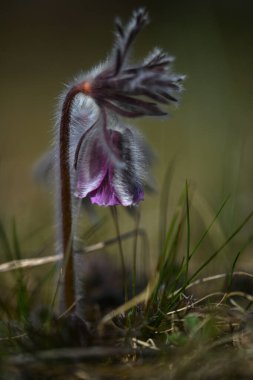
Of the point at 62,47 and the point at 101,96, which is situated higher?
the point at 62,47

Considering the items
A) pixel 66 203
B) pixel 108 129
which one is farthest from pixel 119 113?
pixel 66 203

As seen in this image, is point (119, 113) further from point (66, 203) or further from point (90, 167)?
point (66, 203)

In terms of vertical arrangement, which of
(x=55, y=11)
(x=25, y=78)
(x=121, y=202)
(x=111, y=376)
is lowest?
(x=111, y=376)

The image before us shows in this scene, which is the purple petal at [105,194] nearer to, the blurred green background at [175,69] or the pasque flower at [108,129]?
the pasque flower at [108,129]

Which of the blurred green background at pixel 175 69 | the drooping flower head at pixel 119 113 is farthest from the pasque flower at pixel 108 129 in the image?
the blurred green background at pixel 175 69

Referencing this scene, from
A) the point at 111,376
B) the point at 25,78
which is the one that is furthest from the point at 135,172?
the point at 25,78

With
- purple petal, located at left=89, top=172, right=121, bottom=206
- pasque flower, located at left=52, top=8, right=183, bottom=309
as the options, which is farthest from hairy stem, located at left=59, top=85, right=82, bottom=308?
purple petal, located at left=89, top=172, right=121, bottom=206

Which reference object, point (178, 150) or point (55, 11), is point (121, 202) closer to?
point (178, 150)
